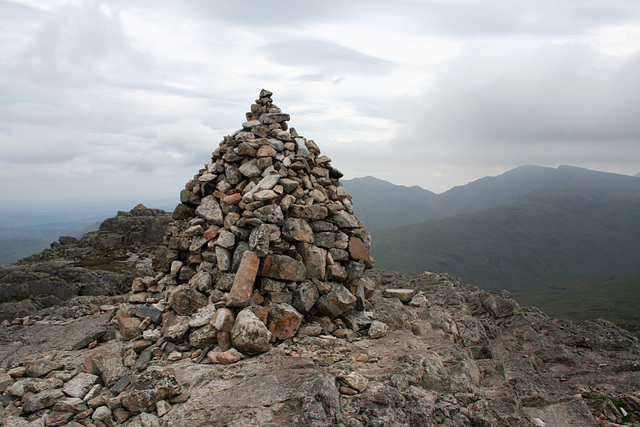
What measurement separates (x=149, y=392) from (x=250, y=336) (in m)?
2.81

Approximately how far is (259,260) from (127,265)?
2098 inches

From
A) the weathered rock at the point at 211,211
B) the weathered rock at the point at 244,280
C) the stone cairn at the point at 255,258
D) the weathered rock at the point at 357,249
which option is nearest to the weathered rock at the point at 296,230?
the stone cairn at the point at 255,258

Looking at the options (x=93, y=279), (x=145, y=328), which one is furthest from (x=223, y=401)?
(x=93, y=279)

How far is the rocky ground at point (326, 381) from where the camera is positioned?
782 centimetres

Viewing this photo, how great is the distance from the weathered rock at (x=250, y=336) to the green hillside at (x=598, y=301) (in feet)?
431

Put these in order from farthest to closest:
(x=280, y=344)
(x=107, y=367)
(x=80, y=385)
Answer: (x=280, y=344) < (x=107, y=367) < (x=80, y=385)

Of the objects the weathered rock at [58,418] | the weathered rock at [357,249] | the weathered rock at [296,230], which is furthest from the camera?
the weathered rock at [357,249]

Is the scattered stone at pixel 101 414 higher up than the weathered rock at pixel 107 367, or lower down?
lower down

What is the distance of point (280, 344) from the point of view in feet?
35.0

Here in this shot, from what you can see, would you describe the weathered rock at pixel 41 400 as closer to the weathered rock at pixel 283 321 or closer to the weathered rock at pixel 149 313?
the weathered rock at pixel 149 313

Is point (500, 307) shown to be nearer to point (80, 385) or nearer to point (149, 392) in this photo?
point (149, 392)

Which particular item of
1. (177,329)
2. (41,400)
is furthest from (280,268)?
(41,400)

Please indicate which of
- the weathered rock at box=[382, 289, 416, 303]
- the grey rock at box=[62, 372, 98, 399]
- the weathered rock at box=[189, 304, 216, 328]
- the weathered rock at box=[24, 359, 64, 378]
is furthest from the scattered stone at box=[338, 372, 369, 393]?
the weathered rock at box=[382, 289, 416, 303]

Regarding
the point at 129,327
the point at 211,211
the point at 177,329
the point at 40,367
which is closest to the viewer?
the point at 40,367
